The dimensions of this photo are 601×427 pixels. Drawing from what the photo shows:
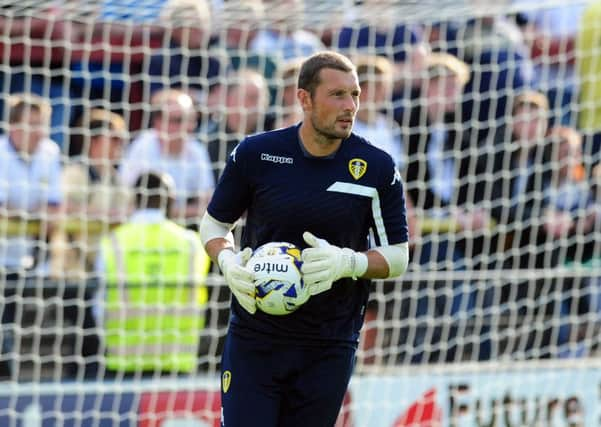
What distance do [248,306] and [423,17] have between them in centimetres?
374

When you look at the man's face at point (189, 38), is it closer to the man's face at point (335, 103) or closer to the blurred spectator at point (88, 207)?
the blurred spectator at point (88, 207)

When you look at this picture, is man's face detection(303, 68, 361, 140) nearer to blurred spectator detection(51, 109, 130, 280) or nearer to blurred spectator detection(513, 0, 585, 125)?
blurred spectator detection(51, 109, 130, 280)

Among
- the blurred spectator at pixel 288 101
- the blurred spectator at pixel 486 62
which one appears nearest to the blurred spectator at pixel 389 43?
the blurred spectator at pixel 486 62

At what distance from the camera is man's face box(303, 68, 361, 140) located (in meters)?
4.55

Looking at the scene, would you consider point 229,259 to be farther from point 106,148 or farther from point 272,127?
point 272,127

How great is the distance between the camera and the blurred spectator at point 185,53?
307 inches

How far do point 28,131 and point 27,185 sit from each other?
33 centimetres

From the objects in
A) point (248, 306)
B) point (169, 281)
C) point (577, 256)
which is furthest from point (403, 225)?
point (577, 256)

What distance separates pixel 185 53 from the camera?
26.0ft

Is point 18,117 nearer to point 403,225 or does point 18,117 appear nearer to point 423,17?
point 423,17

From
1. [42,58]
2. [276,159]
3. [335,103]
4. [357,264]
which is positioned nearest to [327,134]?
[335,103]

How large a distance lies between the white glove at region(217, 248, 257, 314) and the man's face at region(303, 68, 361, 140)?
0.56m

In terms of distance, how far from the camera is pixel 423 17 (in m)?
7.74

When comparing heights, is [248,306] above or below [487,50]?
below
